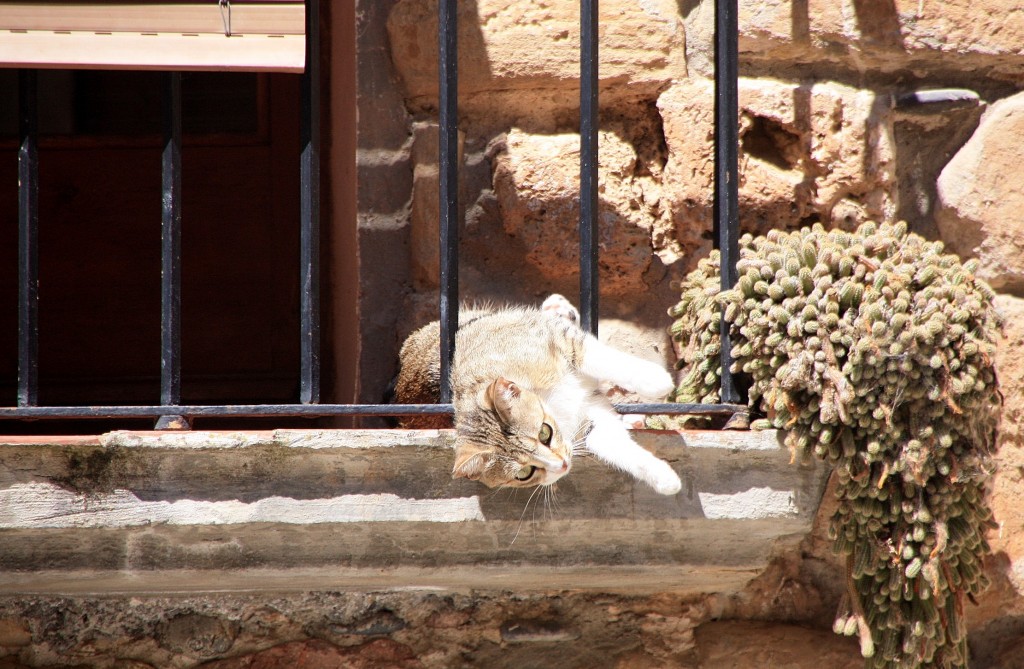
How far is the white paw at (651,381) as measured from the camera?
1.94m

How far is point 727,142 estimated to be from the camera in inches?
75.6

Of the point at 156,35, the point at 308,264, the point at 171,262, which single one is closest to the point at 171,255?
the point at 171,262

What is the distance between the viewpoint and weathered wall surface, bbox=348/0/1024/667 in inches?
80.7

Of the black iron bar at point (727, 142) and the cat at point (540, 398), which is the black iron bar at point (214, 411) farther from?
the black iron bar at point (727, 142)

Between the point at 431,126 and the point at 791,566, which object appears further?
the point at 431,126

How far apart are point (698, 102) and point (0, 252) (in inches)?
85.9

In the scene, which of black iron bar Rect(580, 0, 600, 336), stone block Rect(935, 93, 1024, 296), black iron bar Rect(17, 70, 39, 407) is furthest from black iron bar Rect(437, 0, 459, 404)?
stone block Rect(935, 93, 1024, 296)

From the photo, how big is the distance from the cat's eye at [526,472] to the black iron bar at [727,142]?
0.39 meters

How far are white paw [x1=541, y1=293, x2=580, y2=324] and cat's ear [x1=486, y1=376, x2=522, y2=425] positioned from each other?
1.10 feet

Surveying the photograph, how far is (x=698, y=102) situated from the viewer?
7.19 feet

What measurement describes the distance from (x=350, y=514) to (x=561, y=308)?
28.9 inches

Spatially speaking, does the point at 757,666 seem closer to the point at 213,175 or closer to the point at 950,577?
the point at 950,577

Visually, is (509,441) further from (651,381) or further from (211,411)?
(211,411)

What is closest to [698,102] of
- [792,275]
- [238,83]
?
[792,275]
